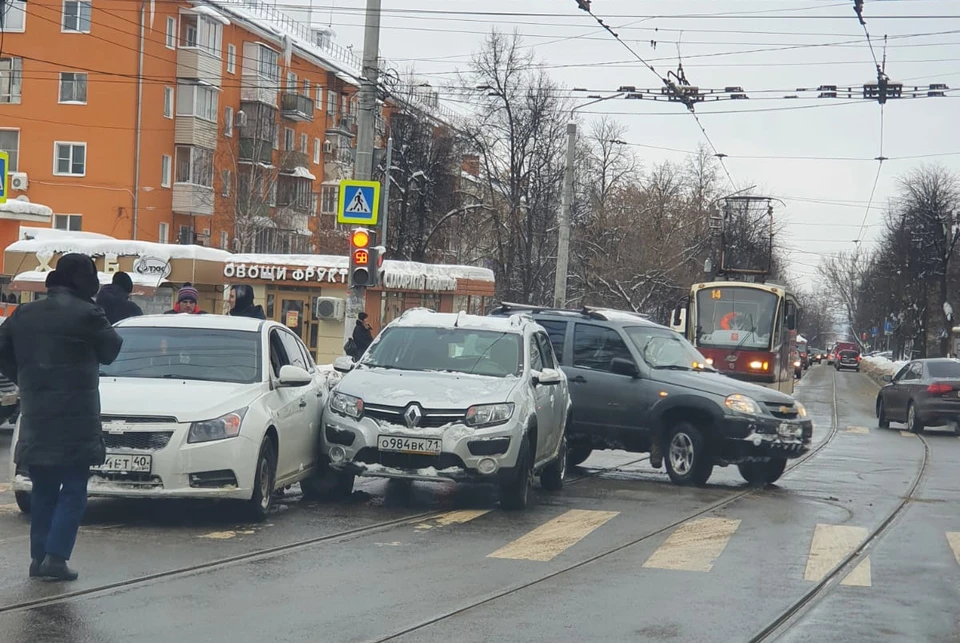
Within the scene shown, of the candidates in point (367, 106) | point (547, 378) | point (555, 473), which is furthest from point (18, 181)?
point (547, 378)

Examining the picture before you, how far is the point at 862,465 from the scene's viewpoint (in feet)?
61.8

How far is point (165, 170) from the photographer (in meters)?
57.3

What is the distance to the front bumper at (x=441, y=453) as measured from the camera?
11352 millimetres

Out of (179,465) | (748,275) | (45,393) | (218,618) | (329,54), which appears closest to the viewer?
(218,618)

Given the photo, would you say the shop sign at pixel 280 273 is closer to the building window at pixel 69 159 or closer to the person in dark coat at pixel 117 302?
the building window at pixel 69 159

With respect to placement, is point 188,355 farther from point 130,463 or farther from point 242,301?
point 242,301

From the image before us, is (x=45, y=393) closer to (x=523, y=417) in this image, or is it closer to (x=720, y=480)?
(x=523, y=417)

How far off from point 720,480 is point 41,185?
44798 mm

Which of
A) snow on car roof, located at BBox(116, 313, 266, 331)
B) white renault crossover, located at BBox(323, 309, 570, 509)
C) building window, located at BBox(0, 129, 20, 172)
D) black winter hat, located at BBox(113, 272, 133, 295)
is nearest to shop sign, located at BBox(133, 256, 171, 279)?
black winter hat, located at BBox(113, 272, 133, 295)

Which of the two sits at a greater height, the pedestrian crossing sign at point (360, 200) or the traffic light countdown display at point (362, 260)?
the pedestrian crossing sign at point (360, 200)

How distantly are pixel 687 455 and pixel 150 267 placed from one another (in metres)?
21.6

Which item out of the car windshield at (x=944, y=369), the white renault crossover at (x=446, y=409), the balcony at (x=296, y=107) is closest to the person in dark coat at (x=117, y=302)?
the white renault crossover at (x=446, y=409)

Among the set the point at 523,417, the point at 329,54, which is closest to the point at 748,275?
the point at 523,417

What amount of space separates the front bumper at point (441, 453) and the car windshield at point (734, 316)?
76.1 feet
